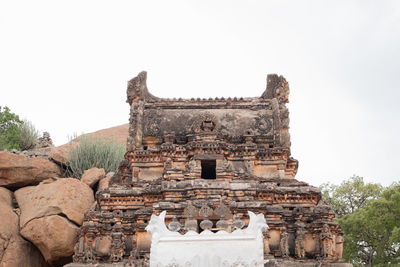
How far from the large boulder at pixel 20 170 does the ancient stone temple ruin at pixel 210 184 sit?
17.8 feet

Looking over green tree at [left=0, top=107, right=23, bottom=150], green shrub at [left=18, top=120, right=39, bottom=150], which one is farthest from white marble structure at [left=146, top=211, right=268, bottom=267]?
green shrub at [left=18, top=120, right=39, bottom=150]

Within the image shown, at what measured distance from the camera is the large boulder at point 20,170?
20328mm

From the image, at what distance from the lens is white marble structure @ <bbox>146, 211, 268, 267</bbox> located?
6840mm

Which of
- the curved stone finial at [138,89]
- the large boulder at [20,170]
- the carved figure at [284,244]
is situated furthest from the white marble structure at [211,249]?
the large boulder at [20,170]

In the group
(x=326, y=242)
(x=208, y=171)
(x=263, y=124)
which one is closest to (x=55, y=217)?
(x=208, y=171)

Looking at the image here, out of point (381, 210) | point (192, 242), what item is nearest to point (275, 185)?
point (192, 242)

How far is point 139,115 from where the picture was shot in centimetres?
1772

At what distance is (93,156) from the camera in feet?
86.3

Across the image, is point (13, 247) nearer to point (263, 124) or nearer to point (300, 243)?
point (263, 124)

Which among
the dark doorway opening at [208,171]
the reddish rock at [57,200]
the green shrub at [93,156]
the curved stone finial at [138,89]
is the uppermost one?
the curved stone finial at [138,89]

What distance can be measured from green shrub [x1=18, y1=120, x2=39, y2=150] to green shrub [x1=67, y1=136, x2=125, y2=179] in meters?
5.87

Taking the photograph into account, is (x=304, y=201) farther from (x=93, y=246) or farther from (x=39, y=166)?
(x=39, y=166)

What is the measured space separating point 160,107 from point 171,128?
4.70 feet

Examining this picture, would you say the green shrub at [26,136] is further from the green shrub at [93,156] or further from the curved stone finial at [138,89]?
the curved stone finial at [138,89]
